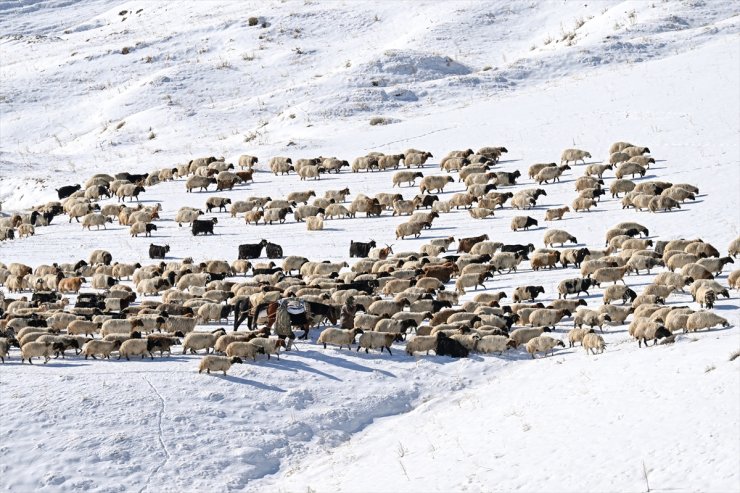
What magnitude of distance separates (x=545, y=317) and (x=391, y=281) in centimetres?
483

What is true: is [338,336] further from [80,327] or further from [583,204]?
[583,204]

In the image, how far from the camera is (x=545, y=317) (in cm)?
2272

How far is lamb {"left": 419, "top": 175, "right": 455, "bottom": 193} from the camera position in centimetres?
3903

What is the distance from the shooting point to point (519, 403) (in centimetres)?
1744

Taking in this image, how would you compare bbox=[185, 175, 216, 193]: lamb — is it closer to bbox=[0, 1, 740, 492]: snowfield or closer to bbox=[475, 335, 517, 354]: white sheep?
bbox=[0, 1, 740, 492]: snowfield

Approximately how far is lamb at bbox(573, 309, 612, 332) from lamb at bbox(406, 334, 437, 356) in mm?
2971

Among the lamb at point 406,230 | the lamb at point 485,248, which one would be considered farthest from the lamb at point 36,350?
the lamb at point 406,230

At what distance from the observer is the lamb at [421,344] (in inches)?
836

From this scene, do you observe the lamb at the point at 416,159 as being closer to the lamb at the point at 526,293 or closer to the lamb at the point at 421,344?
the lamb at the point at 526,293

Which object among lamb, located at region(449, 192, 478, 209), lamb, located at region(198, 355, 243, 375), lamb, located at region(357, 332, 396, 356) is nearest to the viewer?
lamb, located at region(198, 355, 243, 375)

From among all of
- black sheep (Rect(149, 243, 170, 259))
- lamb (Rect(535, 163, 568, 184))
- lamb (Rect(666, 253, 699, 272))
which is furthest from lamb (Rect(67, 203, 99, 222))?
lamb (Rect(666, 253, 699, 272))

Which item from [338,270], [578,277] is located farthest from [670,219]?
[338,270]

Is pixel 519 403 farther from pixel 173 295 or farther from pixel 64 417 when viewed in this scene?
pixel 173 295

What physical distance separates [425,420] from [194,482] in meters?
3.87
